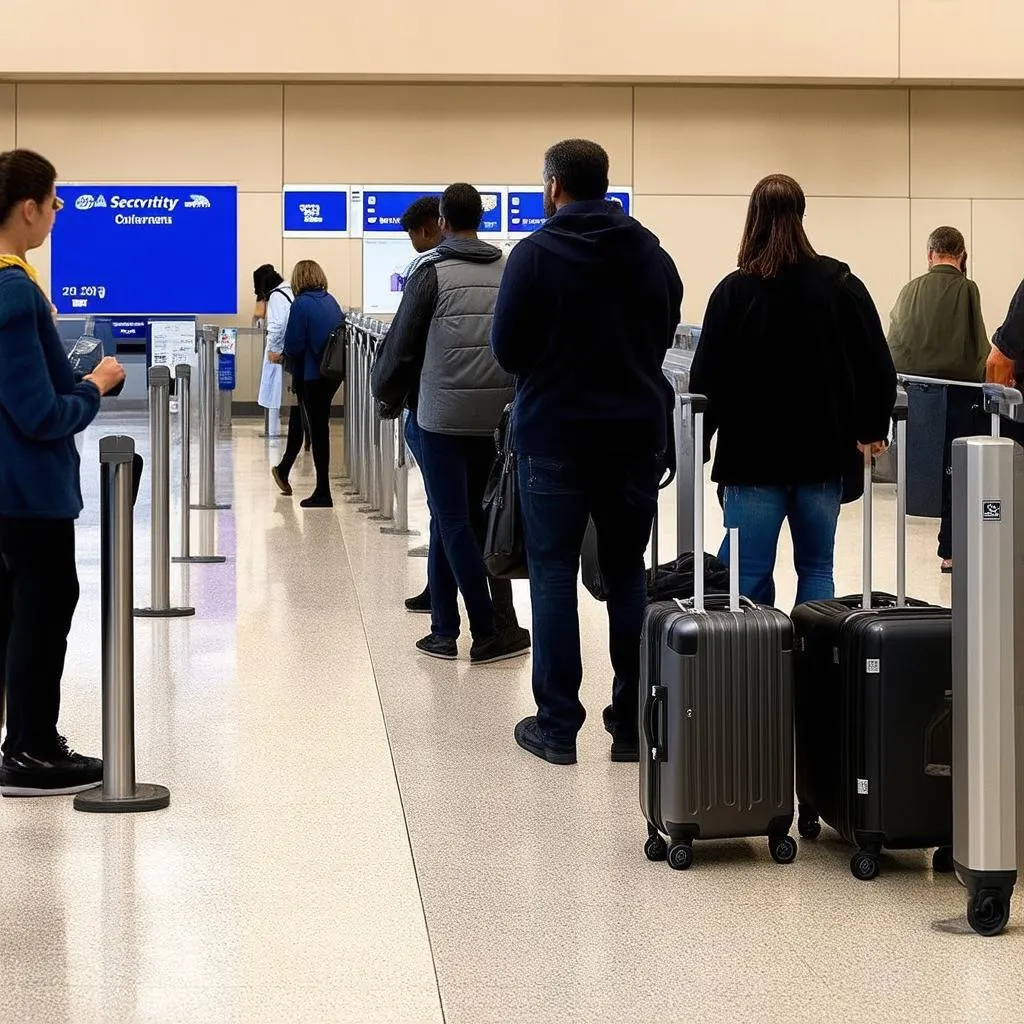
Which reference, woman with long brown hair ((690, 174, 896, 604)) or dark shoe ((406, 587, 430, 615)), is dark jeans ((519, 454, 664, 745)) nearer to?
woman with long brown hair ((690, 174, 896, 604))

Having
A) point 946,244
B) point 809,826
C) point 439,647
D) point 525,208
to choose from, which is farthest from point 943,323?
point 525,208

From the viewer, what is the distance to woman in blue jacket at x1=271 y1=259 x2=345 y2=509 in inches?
473

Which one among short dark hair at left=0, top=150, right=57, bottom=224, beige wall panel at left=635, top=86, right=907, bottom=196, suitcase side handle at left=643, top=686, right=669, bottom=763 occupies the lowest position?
suitcase side handle at left=643, top=686, right=669, bottom=763

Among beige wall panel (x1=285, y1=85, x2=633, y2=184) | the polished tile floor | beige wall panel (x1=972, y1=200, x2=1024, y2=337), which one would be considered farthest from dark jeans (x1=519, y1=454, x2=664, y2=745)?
beige wall panel (x1=972, y1=200, x2=1024, y2=337)

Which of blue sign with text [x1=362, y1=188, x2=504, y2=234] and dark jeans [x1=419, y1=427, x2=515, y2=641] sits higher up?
blue sign with text [x1=362, y1=188, x2=504, y2=234]

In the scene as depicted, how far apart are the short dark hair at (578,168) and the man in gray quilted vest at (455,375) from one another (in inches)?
50.5

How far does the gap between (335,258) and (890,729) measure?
56.9 ft

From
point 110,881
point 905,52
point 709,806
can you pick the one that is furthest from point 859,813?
point 905,52

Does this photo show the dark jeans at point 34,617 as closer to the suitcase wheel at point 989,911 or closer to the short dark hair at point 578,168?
the short dark hair at point 578,168

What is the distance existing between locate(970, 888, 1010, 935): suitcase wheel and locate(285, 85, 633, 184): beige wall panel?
1720cm

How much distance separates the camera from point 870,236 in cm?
2081

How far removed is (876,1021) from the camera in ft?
10.3

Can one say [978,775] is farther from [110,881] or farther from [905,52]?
[905,52]

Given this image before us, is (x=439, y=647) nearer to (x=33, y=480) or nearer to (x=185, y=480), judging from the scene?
(x=33, y=480)
